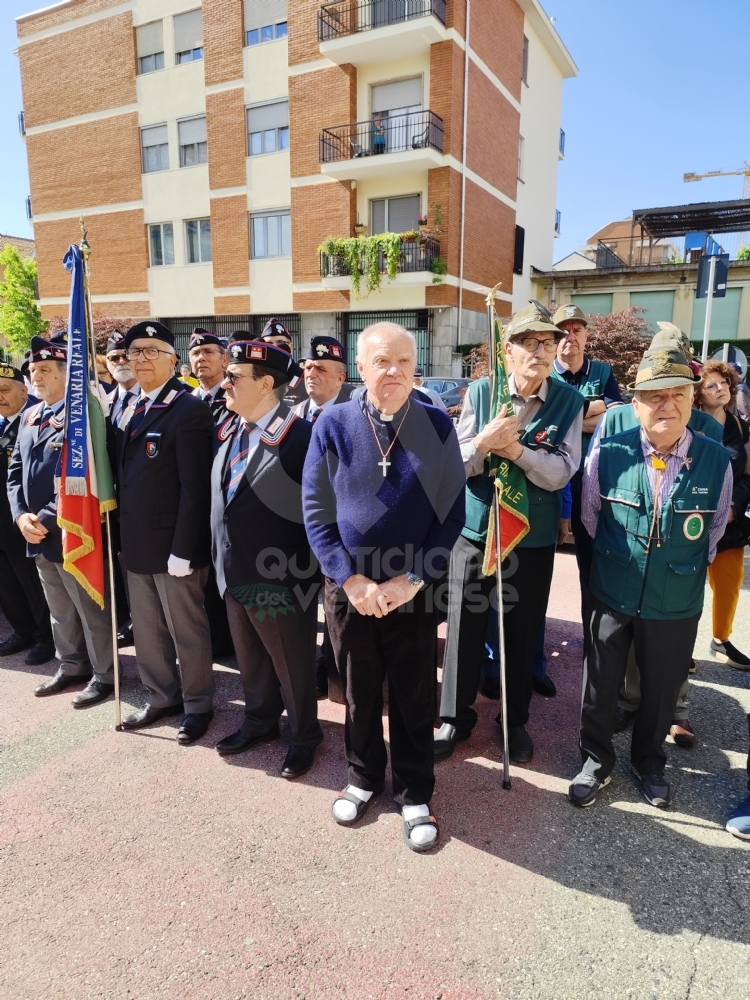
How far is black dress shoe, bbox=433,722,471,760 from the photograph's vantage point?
3.38 metres

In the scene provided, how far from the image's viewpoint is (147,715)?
12.5 feet

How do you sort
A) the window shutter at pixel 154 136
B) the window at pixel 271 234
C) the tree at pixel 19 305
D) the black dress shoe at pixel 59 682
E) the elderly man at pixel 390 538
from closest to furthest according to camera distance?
1. the elderly man at pixel 390 538
2. the black dress shoe at pixel 59 682
3. the window at pixel 271 234
4. the window shutter at pixel 154 136
5. the tree at pixel 19 305

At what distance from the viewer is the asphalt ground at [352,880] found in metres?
2.15

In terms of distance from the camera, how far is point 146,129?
20891 mm

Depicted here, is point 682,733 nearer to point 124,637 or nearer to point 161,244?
point 124,637

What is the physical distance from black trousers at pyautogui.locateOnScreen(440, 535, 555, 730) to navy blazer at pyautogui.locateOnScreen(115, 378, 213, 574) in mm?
1499

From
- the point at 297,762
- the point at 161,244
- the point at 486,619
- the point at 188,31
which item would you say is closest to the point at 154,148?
the point at 161,244

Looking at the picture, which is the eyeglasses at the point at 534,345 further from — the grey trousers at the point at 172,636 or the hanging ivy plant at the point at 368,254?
the hanging ivy plant at the point at 368,254

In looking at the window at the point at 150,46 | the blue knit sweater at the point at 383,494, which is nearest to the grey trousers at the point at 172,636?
the blue knit sweater at the point at 383,494

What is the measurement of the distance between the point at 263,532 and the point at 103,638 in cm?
176

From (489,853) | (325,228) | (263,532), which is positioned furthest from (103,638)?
(325,228)

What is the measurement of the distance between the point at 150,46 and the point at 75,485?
23.2m

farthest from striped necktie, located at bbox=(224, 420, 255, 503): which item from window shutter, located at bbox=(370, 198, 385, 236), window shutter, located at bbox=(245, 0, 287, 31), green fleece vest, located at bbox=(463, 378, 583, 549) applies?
window shutter, located at bbox=(245, 0, 287, 31)

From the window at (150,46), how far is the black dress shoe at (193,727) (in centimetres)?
2345
